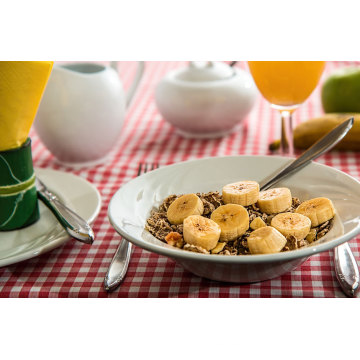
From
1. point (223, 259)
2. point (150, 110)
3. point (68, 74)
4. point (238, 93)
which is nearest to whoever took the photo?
point (223, 259)

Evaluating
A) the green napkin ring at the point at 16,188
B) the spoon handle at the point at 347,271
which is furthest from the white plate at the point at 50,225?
the spoon handle at the point at 347,271

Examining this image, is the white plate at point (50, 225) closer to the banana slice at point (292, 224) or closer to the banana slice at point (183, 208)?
the banana slice at point (183, 208)

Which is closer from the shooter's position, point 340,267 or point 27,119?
point 340,267

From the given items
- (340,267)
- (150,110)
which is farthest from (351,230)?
(150,110)

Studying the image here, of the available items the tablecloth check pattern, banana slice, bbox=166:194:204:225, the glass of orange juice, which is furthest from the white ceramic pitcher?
banana slice, bbox=166:194:204:225

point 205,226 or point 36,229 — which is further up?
point 205,226

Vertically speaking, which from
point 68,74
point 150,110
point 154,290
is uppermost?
point 68,74

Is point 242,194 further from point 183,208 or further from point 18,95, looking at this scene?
point 18,95

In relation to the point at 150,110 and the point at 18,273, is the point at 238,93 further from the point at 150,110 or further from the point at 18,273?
the point at 18,273

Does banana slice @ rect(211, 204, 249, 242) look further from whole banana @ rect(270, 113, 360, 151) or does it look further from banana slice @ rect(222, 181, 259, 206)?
whole banana @ rect(270, 113, 360, 151)
